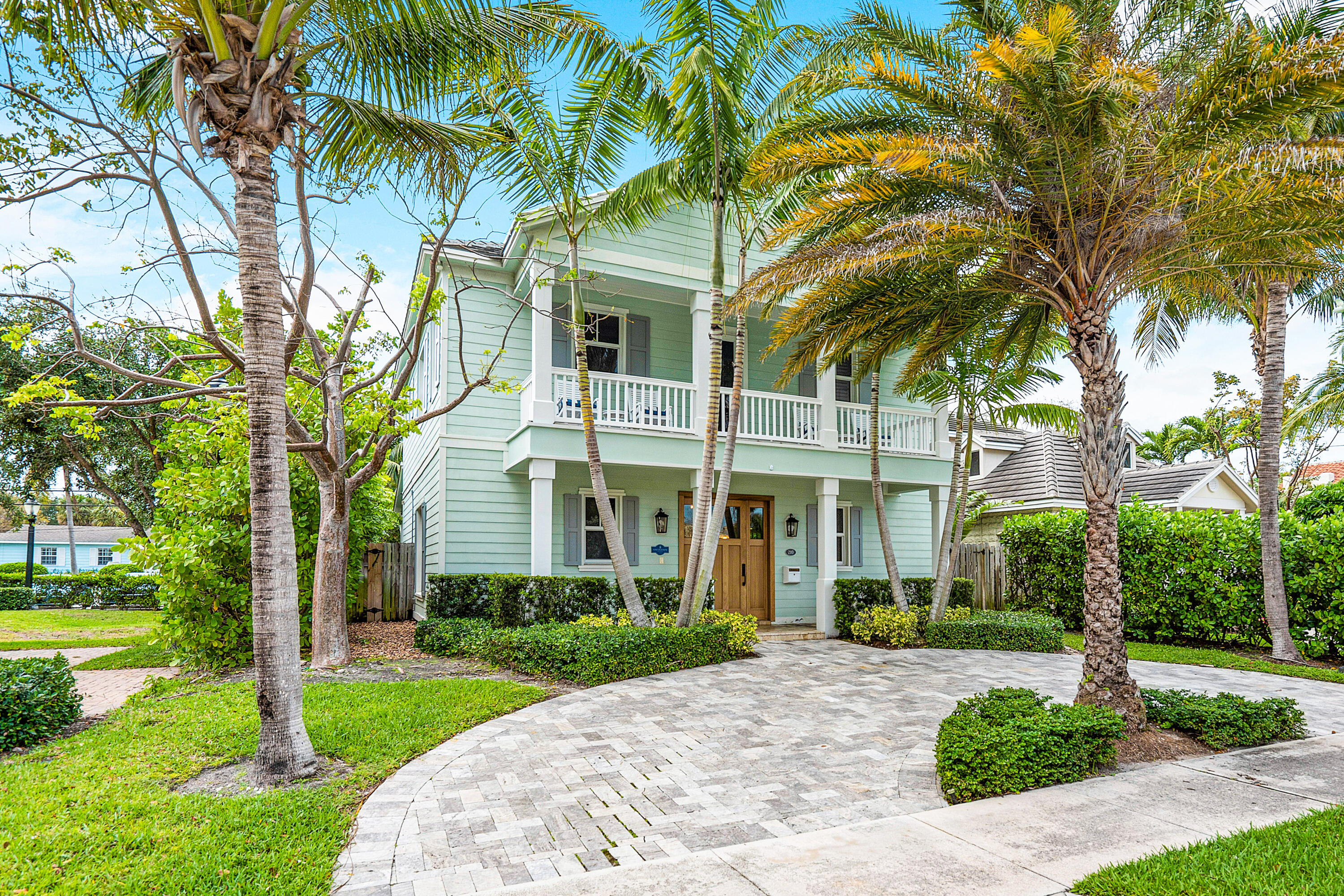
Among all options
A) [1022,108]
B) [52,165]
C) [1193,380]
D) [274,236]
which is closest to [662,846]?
[274,236]

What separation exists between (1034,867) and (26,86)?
1078cm

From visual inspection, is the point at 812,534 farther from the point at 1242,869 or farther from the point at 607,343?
the point at 1242,869

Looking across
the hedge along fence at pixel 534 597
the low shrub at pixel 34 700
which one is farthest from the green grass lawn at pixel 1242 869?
the hedge along fence at pixel 534 597

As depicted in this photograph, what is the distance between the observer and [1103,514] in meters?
6.55

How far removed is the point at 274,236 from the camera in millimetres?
5430

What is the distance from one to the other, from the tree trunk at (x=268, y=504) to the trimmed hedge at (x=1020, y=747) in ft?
14.3

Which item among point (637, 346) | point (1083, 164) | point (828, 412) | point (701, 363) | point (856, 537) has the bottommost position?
point (856, 537)

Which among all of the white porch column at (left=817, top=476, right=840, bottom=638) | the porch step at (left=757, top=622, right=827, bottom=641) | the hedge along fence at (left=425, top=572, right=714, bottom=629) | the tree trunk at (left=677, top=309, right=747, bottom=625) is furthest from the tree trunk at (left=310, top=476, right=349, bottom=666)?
the white porch column at (left=817, top=476, right=840, bottom=638)

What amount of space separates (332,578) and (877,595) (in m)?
8.90

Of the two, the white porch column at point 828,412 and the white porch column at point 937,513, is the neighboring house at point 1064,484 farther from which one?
the white porch column at point 828,412

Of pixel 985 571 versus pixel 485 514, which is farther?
pixel 985 571

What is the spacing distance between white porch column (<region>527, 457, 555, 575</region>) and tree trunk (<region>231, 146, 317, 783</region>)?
238 inches

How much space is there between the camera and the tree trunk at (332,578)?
957cm

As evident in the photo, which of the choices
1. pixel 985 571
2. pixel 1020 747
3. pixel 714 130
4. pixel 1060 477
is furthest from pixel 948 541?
pixel 1060 477
